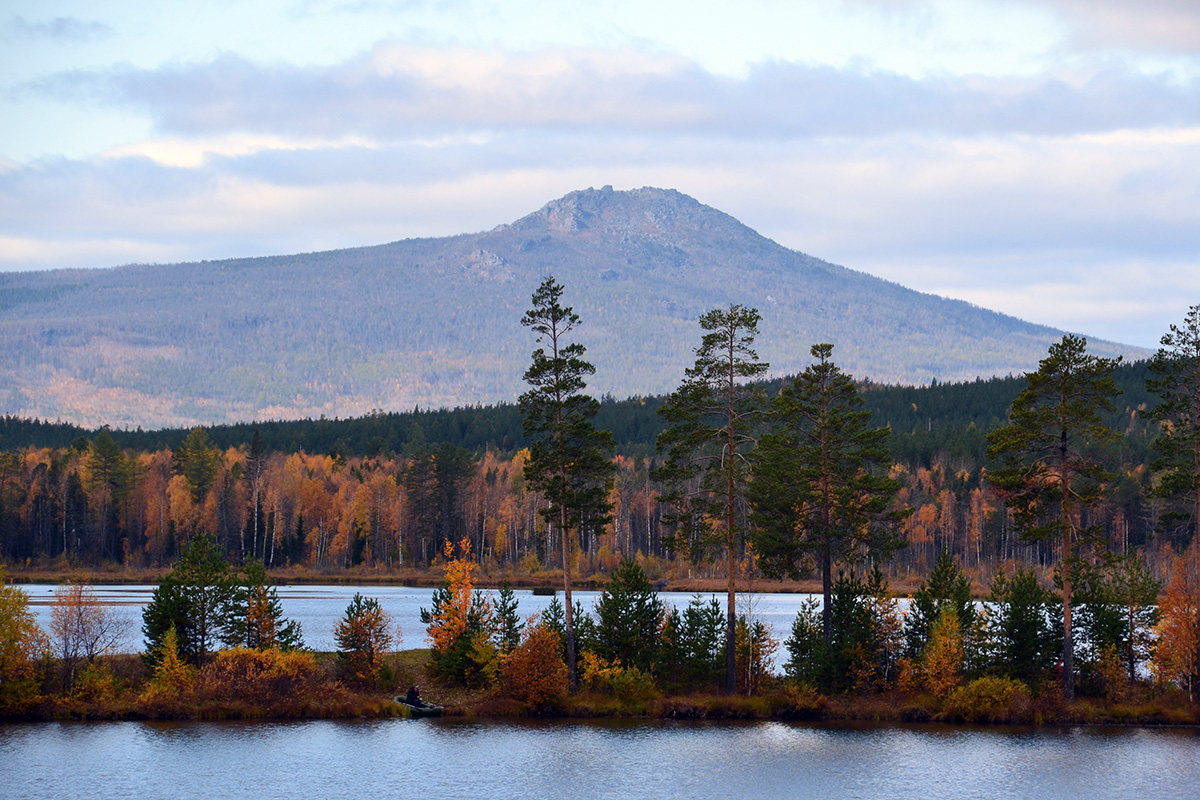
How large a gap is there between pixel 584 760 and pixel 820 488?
19160 millimetres

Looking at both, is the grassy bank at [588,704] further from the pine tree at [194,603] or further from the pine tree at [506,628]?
the pine tree at [506,628]

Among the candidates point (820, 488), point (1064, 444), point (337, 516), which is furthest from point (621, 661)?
point (337, 516)

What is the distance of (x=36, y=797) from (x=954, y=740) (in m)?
37.8

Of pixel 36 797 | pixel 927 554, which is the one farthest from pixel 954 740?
pixel 927 554

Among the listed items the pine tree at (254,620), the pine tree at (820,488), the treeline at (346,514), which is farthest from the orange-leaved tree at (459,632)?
the treeline at (346,514)

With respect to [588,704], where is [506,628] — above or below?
above

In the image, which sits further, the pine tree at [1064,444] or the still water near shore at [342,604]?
the still water near shore at [342,604]

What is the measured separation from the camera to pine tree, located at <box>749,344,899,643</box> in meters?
59.5

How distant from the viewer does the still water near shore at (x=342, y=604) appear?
82250 mm

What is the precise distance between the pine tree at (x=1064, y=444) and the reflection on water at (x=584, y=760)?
23.9 feet

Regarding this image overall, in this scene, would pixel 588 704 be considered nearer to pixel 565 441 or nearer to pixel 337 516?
pixel 565 441

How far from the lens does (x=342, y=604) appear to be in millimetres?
111188

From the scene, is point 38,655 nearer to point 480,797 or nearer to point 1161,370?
point 480,797

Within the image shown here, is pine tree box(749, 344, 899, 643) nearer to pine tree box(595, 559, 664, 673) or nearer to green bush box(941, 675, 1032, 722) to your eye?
pine tree box(595, 559, 664, 673)
